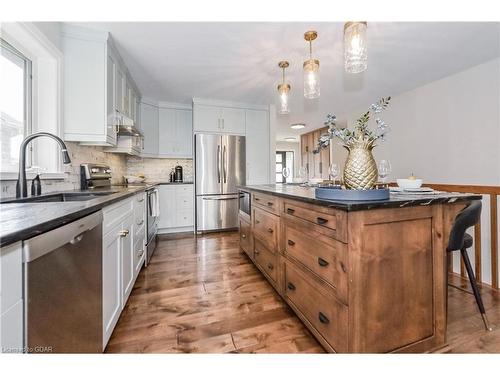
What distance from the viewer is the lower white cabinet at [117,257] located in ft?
4.35

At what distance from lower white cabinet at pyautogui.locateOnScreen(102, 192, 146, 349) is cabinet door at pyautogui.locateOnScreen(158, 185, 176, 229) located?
2009 mm

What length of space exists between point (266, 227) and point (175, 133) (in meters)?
3.29

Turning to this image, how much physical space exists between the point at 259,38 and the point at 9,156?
2322mm

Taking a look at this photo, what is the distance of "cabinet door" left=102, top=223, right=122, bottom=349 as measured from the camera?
1299 millimetres

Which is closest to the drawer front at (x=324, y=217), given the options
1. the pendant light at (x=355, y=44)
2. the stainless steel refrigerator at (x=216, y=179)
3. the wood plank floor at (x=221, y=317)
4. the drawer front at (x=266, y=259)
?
the drawer front at (x=266, y=259)

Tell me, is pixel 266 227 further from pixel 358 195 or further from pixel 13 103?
pixel 13 103

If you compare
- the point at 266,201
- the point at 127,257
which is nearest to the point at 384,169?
the point at 266,201

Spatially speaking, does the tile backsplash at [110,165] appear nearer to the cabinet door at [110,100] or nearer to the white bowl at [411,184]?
the cabinet door at [110,100]

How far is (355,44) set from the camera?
152 cm

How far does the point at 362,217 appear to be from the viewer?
1112 mm

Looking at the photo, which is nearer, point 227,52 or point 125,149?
point 227,52
